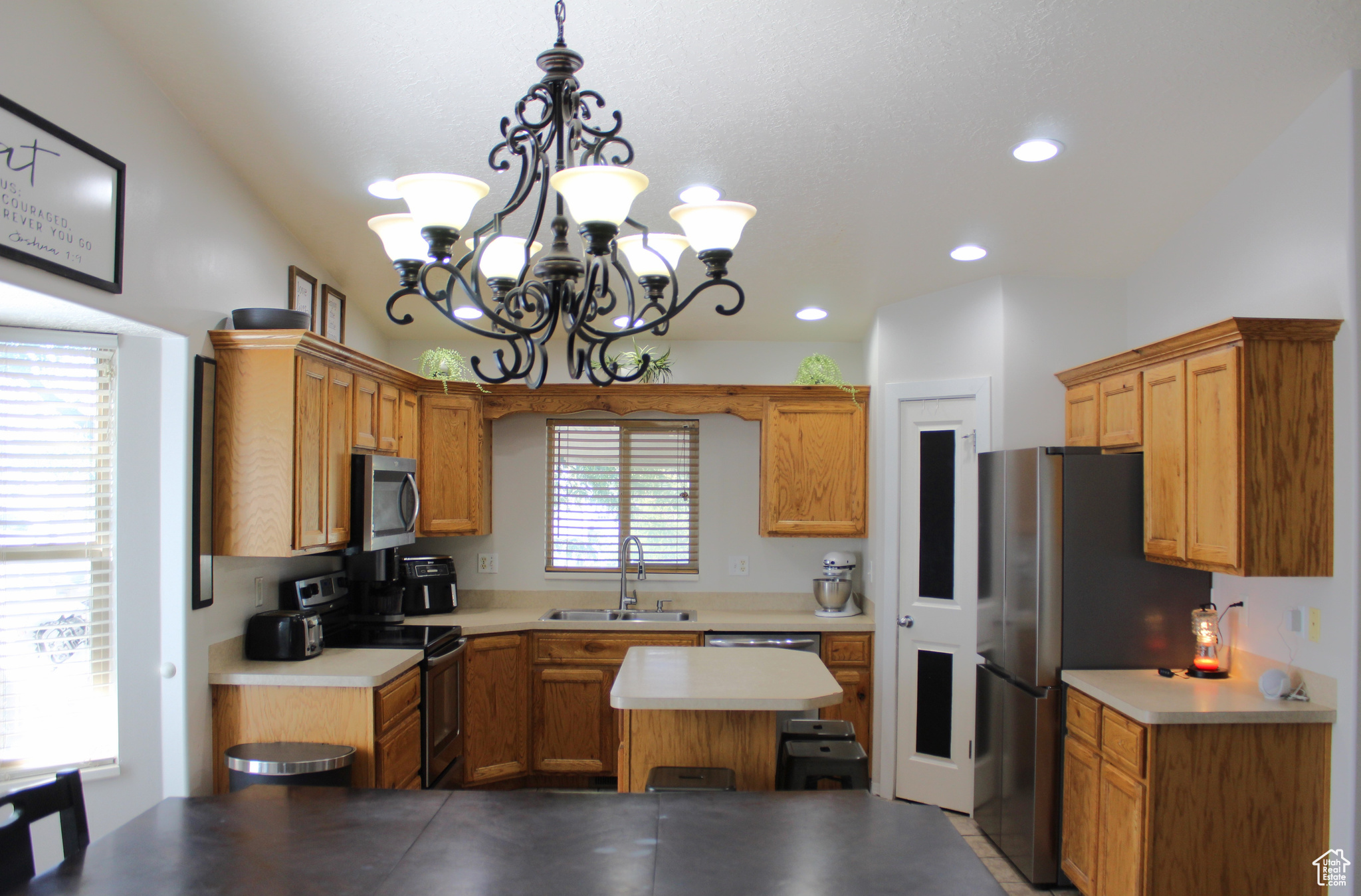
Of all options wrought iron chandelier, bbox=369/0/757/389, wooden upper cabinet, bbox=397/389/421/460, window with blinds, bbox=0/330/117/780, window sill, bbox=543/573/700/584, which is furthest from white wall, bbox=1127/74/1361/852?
window with blinds, bbox=0/330/117/780

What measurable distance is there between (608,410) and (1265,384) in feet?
10.5

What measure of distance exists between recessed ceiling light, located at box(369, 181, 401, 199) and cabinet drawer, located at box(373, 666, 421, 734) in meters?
1.95

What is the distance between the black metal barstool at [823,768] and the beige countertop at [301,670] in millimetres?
1587

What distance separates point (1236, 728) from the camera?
8.84 feet

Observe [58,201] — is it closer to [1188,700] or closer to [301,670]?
[301,670]

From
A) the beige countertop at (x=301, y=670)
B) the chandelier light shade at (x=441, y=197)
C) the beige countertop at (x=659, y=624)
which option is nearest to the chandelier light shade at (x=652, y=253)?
the chandelier light shade at (x=441, y=197)

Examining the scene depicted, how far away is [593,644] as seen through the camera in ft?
14.8

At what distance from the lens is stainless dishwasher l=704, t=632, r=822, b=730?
4.49 metres

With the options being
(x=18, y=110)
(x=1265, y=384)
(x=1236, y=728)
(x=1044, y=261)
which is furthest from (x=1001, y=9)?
(x=18, y=110)

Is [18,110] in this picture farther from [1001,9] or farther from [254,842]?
[1001,9]

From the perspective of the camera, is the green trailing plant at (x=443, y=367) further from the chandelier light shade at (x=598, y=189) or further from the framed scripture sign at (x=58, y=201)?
the chandelier light shade at (x=598, y=189)

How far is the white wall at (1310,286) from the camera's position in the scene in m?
2.52

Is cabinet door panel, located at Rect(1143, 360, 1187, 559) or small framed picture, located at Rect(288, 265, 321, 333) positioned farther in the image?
small framed picture, located at Rect(288, 265, 321, 333)

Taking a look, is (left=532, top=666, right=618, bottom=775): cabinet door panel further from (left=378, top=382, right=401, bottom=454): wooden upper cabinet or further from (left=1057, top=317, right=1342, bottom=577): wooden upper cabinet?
(left=1057, top=317, right=1342, bottom=577): wooden upper cabinet
